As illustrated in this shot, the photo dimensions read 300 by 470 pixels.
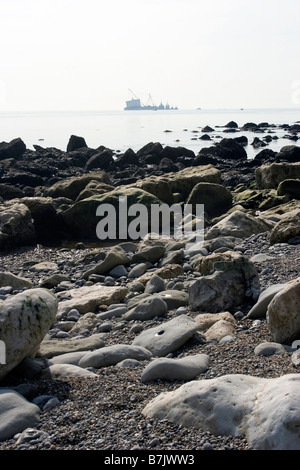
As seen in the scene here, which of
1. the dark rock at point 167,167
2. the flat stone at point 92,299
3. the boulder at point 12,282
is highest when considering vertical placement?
the dark rock at point 167,167

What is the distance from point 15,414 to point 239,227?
827 centimetres

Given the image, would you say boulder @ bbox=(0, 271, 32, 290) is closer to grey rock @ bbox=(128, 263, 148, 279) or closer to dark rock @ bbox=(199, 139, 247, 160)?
grey rock @ bbox=(128, 263, 148, 279)

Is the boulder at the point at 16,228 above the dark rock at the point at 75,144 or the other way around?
the other way around

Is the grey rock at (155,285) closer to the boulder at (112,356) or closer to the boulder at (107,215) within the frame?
the boulder at (112,356)

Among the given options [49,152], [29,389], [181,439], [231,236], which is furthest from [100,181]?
[49,152]

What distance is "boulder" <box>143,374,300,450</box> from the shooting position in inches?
130

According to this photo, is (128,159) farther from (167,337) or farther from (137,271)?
(167,337)

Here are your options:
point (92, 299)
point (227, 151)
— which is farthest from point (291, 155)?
point (92, 299)

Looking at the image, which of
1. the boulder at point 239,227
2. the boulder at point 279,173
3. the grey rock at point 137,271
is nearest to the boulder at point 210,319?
the grey rock at point 137,271

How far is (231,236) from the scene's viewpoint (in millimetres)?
11391

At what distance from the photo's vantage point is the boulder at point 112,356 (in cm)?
541

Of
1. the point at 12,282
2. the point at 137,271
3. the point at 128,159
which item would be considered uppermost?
the point at 128,159

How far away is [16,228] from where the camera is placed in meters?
13.6

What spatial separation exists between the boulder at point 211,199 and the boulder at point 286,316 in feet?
34.9
